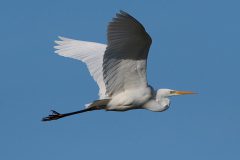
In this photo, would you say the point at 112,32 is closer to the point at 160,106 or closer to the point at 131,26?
the point at 131,26

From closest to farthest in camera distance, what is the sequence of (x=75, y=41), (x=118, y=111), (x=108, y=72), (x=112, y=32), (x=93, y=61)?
(x=112, y=32), (x=108, y=72), (x=118, y=111), (x=93, y=61), (x=75, y=41)

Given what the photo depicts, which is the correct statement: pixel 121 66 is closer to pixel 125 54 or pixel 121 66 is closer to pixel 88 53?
pixel 125 54

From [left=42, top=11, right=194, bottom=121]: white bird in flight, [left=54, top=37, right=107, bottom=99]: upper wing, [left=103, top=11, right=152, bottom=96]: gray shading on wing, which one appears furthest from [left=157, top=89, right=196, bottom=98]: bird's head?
[left=54, top=37, right=107, bottom=99]: upper wing

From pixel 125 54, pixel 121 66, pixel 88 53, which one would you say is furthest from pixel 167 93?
pixel 88 53

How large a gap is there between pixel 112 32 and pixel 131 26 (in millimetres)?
329

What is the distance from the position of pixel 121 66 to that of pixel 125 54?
41 cm

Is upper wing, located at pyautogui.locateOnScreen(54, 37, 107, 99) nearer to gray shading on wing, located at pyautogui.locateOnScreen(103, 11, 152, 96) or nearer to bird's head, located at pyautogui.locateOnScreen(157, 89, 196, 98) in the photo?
gray shading on wing, located at pyautogui.locateOnScreen(103, 11, 152, 96)

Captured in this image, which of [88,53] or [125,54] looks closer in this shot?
[125,54]

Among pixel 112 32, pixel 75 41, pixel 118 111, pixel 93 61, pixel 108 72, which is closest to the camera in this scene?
pixel 112 32

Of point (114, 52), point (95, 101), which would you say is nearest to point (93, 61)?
point (95, 101)

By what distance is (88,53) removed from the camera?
15.1 meters

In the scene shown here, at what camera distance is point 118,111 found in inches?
532

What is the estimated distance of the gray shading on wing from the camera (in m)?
11.4

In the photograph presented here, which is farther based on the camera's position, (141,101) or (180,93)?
(180,93)
